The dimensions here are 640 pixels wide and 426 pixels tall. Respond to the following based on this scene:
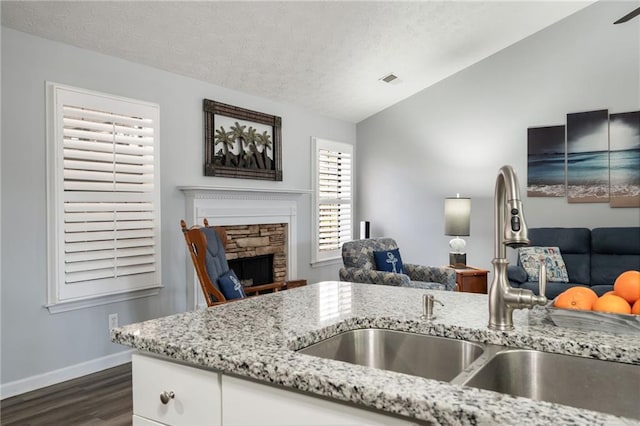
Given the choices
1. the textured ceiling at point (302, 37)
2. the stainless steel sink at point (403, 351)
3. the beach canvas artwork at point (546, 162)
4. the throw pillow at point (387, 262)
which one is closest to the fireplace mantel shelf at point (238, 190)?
the textured ceiling at point (302, 37)

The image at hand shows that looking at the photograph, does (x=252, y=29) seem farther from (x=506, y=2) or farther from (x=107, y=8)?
(x=506, y=2)

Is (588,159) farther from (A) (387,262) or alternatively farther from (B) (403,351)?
(B) (403,351)

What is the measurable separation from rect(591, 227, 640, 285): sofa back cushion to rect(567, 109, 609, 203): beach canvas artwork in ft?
1.48

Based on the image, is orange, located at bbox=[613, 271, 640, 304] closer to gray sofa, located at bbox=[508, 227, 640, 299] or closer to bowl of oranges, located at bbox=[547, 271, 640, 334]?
bowl of oranges, located at bbox=[547, 271, 640, 334]

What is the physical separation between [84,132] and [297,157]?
2554mm

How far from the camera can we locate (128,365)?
12.1ft

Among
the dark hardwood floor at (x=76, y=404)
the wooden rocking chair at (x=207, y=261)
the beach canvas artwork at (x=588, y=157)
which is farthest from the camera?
the beach canvas artwork at (x=588, y=157)

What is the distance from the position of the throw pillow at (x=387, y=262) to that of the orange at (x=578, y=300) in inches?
130

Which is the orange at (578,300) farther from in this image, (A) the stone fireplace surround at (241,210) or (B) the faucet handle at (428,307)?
(A) the stone fireplace surround at (241,210)

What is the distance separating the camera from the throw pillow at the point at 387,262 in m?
4.66

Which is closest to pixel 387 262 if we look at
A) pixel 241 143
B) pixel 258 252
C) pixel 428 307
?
pixel 258 252

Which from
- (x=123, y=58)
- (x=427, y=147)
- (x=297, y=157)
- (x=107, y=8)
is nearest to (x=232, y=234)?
(x=297, y=157)

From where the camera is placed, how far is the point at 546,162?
5.23 m

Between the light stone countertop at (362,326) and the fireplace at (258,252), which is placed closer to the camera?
the light stone countertop at (362,326)
